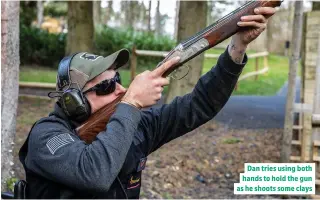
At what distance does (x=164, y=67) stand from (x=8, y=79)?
2.84 meters

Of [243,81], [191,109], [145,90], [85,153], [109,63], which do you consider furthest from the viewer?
[243,81]

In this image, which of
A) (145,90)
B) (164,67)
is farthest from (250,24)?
(145,90)

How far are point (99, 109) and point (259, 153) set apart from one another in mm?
5162

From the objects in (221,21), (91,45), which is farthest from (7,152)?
(91,45)

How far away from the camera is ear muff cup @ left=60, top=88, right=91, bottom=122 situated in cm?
215

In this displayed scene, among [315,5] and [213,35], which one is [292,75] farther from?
[213,35]

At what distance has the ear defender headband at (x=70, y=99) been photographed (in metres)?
2.15

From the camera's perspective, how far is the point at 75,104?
2.15m

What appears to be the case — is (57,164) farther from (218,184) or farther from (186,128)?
(218,184)

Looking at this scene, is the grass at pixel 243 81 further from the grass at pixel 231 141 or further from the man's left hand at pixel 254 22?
the man's left hand at pixel 254 22

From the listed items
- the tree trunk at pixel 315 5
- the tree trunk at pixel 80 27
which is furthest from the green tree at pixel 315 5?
the tree trunk at pixel 80 27

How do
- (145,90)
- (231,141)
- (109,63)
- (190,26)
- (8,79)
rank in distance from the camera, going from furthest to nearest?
(190,26)
(231,141)
(8,79)
(109,63)
(145,90)

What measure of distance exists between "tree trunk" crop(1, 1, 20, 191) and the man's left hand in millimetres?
2828

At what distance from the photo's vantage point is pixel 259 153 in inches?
278
